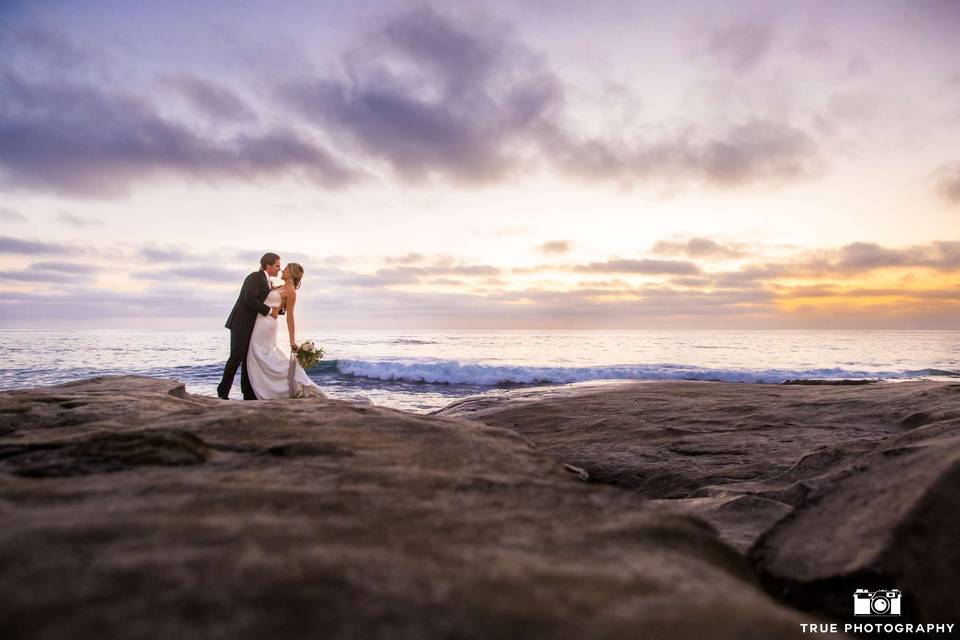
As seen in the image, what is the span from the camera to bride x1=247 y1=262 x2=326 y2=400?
8047mm

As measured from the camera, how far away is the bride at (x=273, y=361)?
26.4 feet

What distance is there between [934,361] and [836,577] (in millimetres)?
27515

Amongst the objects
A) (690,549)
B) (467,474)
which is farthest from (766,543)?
(467,474)

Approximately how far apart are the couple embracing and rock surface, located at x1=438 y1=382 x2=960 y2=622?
2.50 meters

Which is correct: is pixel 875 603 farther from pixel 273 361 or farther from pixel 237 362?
pixel 237 362

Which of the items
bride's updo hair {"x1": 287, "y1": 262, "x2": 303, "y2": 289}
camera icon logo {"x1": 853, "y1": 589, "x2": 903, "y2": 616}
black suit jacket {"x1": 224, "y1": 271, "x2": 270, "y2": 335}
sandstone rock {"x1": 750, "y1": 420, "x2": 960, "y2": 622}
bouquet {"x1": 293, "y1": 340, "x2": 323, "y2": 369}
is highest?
bride's updo hair {"x1": 287, "y1": 262, "x2": 303, "y2": 289}

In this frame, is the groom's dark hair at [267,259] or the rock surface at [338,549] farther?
the groom's dark hair at [267,259]

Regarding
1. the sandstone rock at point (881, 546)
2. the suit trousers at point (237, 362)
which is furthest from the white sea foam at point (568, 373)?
the sandstone rock at point (881, 546)

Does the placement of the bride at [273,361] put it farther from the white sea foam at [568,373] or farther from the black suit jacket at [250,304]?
the white sea foam at [568,373]

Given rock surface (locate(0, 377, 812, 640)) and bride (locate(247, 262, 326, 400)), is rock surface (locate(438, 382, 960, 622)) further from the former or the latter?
bride (locate(247, 262, 326, 400))

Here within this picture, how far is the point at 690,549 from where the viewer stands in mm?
1207

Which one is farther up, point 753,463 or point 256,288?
point 256,288

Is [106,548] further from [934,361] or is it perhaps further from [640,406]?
[934,361]

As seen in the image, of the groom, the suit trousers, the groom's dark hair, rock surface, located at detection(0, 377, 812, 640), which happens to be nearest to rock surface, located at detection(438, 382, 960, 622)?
rock surface, located at detection(0, 377, 812, 640)
